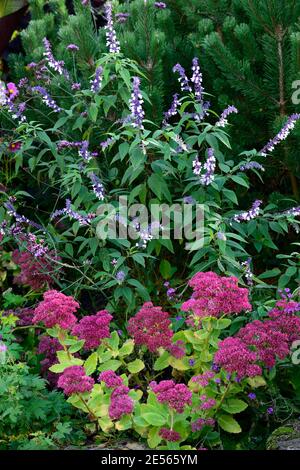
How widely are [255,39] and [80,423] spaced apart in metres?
2.16

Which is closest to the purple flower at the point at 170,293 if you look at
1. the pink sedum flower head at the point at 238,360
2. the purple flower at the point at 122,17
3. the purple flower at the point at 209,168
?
the purple flower at the point at 209,168

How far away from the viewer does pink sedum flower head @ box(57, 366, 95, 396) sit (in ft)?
10.4

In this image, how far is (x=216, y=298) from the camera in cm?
321

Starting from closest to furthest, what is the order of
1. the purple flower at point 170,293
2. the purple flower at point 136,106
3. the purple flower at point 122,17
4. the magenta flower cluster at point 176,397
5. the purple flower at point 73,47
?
the magenta flower cluster at point 176,397 < the purple flower at point 136,106 < the purple flower at point 170,293 < the purple flower at point 73,47 < the purple flower at point 122,17

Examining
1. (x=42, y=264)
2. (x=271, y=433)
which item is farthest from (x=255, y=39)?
(x=271, y=433)

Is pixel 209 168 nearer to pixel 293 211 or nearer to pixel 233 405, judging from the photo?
pixel 293 211

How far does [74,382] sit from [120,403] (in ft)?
0.66

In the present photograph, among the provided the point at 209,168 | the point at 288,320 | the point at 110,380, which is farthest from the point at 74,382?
the point at 209,168

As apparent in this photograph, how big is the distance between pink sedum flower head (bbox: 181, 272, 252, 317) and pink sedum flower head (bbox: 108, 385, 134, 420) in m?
0.41

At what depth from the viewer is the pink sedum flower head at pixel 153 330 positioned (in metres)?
3.38

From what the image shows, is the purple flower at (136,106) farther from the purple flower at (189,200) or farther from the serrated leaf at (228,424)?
the serrated leaf at (228,424)

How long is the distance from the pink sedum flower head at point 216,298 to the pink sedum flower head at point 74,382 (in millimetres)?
479

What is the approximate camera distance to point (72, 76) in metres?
4.74

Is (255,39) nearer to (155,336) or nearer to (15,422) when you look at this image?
(155,336)
